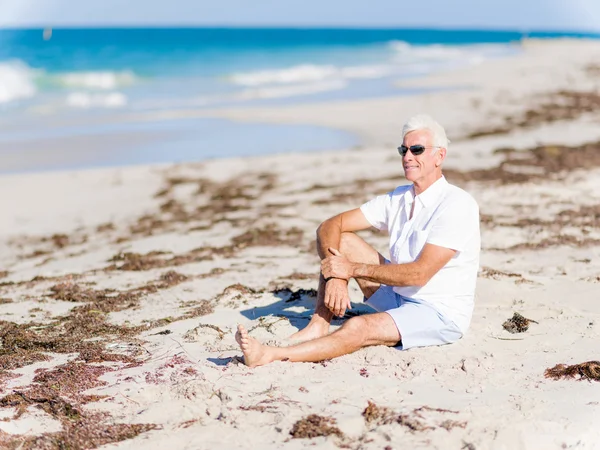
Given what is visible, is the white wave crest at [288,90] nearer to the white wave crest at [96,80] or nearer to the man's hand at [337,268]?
the white wave crest at [96,80]

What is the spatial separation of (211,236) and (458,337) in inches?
168

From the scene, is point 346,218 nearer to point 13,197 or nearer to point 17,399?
point 17,399

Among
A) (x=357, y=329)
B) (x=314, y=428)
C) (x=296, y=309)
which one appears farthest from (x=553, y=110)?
(x=314, y=428)

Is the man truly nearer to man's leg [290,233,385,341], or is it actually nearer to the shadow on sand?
man's leg [290,233,385,341]

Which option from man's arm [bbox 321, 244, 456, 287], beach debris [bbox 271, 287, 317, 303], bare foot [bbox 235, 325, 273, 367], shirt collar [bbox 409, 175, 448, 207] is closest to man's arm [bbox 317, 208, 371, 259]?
man's arm [bbox 321, 244, 456, 287]

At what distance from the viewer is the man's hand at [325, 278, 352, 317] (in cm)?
450

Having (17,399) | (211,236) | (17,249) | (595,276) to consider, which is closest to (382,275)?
(17,399)

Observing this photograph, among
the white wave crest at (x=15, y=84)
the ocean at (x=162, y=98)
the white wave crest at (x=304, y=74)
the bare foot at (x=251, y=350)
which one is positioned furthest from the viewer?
the white wave crest at (x=304, y=74)

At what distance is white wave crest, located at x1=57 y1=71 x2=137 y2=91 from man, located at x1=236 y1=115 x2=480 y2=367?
2617cm

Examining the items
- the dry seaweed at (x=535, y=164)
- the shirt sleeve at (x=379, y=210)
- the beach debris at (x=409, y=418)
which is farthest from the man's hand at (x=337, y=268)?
the dry seaweed at (x=535, y=164)

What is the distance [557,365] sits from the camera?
14.3 feet

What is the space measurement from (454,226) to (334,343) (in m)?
0.98

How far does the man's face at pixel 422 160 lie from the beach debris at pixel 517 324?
1.23m

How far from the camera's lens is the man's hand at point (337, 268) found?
14.8ft
